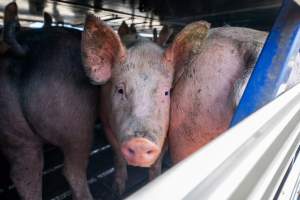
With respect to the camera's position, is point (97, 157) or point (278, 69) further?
point (97, 157)

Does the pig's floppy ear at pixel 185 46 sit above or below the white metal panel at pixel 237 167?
above

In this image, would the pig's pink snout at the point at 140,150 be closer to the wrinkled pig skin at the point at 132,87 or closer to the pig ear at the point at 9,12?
the wrinkled pig skin at the point at 132,87

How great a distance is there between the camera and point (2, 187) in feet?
6.71

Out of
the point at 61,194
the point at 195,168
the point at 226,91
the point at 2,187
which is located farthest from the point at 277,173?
the point at 2,187

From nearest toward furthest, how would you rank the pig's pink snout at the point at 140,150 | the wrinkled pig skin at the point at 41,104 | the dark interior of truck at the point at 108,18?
the pig's pink snout at the point at 140,150
the wrinkled pig skin at the point at 41,104
the dark interior of truck at the point at 108,18

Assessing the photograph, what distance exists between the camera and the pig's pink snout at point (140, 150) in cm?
118

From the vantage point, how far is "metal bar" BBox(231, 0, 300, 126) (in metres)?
1.22

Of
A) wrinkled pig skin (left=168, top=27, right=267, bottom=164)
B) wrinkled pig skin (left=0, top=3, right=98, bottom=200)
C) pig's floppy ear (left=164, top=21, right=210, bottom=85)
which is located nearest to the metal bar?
wrinkled pig skin (left=168, top=27, right=267, bottom=164)

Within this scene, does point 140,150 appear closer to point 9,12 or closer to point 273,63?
point 273,63

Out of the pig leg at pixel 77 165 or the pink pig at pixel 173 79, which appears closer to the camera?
the pink pig at pixel 173 79

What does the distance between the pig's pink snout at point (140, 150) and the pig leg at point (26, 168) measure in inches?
26.1

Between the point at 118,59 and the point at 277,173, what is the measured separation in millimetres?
957

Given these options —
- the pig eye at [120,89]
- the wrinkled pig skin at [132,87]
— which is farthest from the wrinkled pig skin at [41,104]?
the pig eye at [120,89]

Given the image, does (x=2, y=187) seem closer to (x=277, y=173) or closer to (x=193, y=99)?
(x=193, y=99)
